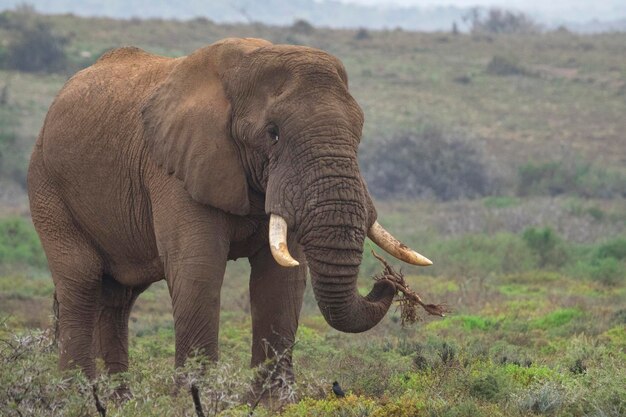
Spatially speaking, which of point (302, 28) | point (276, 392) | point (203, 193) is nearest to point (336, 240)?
point (203, 193)

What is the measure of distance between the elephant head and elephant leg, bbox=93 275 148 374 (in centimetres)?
154

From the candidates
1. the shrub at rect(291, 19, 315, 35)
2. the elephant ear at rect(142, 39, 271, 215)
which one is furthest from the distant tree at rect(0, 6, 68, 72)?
the elephant ear at rect(142, 39, 271, 215)

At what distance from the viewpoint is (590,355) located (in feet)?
31.1

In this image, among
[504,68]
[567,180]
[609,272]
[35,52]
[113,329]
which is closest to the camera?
[113,329]

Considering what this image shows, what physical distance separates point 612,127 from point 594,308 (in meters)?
24.6

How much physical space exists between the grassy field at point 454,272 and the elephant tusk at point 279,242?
676mm

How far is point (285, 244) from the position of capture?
6.89m

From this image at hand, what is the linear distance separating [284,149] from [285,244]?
1.86 feet

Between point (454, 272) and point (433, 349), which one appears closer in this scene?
point (433, 349)

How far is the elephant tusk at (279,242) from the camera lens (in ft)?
22.2

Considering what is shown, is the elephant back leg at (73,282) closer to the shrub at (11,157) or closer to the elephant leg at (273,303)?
the elephant leg at (273,303)

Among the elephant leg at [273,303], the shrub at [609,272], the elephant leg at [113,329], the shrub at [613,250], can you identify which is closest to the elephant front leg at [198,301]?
the elephant leg at [273,303]

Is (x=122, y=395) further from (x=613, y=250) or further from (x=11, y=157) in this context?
(x=11, y=157)

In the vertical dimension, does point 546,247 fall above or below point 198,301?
below
